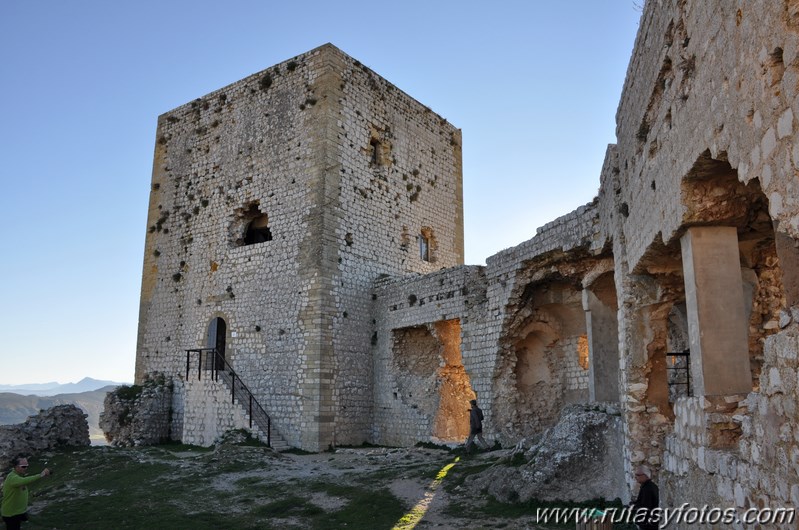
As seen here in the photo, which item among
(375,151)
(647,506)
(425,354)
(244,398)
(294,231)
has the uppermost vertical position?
(375,151)

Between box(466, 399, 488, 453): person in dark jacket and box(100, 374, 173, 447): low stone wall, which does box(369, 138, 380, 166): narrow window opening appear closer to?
box(466, 399, 488, 453): person in dark jacket

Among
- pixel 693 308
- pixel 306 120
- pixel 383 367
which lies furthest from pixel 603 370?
pixel 306 120

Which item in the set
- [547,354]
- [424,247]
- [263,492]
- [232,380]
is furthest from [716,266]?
[424,247]

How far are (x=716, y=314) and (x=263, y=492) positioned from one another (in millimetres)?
8502

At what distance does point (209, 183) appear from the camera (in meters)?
21.1

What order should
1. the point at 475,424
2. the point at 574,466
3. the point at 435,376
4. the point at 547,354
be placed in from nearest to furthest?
the point at 574,466, the point at 475,424, the point at 547,354, the point at 435,376

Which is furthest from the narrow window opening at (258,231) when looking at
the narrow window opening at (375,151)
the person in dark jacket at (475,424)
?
the person in dark jacket at (475,424)

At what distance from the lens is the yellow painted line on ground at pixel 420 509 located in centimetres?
850

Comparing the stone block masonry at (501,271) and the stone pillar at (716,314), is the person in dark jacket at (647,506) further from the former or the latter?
the stone pillar at (716,314)

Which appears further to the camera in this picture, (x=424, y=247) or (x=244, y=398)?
(x=424, y=247)

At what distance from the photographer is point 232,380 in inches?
714

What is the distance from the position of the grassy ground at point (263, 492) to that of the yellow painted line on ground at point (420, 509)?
0.19 feet

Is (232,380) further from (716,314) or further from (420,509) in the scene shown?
(716,314)

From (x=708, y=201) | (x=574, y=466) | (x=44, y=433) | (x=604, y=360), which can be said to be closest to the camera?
(x=708, y=201)
